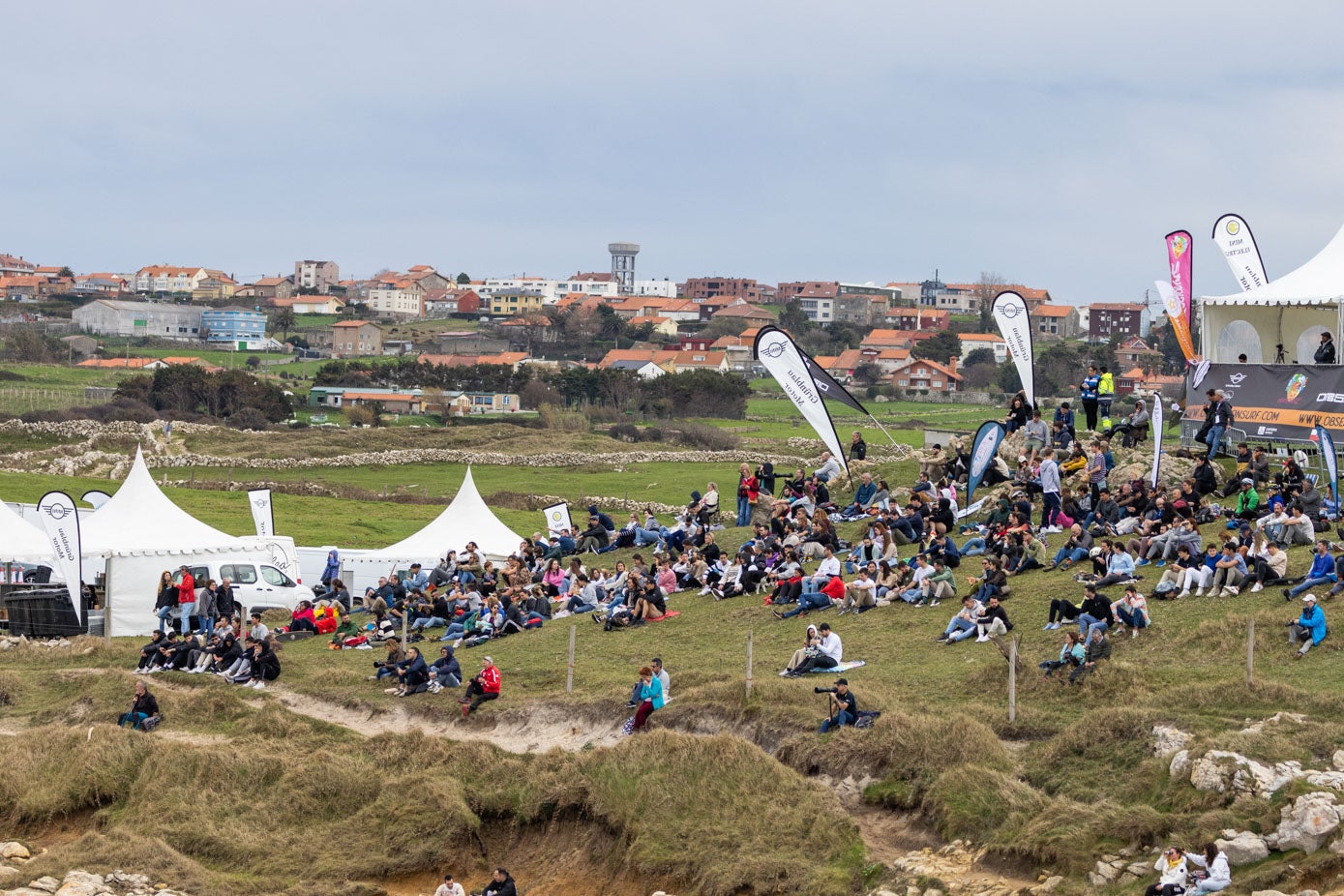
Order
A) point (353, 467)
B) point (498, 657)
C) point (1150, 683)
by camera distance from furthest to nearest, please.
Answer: point (353, 467) < point (498, 657) < point (1150, 683)

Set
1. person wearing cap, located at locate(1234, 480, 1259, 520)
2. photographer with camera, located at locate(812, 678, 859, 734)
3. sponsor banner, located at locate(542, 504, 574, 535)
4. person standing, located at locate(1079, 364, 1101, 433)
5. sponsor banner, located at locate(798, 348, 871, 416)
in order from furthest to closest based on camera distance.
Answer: sponsor banner, located at locate(542, 504, 574, 535) → person standing, located at locate(1079, 364, 1101, 433) → sponsor banner, located at locate(798, 348, 871, 416) → person wearing cap, located at locate(1234, 480, 1259, 520) → photographer with camera, located at locate(812, 678, 859, 734)

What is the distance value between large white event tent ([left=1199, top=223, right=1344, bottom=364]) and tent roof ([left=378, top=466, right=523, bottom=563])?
16.3m

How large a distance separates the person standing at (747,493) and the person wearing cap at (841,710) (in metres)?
14.7

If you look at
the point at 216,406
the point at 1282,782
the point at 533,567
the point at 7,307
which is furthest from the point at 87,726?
the point at 7,307

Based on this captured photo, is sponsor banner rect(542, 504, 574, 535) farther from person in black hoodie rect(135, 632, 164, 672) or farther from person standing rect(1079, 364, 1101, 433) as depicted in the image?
person standing rect(1079, 364, 1101, 433)

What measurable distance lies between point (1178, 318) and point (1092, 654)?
1698cm

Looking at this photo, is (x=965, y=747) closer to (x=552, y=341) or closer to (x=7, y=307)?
(x=552, y=341)

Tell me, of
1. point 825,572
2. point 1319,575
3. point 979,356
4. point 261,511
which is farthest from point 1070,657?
point 979,356

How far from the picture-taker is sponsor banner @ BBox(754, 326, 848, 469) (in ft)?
99.7

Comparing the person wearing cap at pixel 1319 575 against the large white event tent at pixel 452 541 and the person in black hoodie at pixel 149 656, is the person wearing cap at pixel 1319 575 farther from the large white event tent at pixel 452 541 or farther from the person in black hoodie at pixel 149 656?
the large white event tent at pixel 452 541

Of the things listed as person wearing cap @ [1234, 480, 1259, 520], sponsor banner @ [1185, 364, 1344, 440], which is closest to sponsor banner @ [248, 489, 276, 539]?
sponsor banner @ [1185, 364, 1344, 440]

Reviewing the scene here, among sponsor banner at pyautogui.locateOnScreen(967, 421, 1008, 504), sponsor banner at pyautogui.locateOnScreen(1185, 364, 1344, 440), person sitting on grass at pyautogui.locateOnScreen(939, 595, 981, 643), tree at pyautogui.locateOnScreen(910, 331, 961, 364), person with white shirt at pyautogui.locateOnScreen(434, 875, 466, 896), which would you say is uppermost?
tree at pyautogui.locateOnScreen(910, 331, 961, 364)

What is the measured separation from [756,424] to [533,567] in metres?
61.2

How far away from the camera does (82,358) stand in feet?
483
